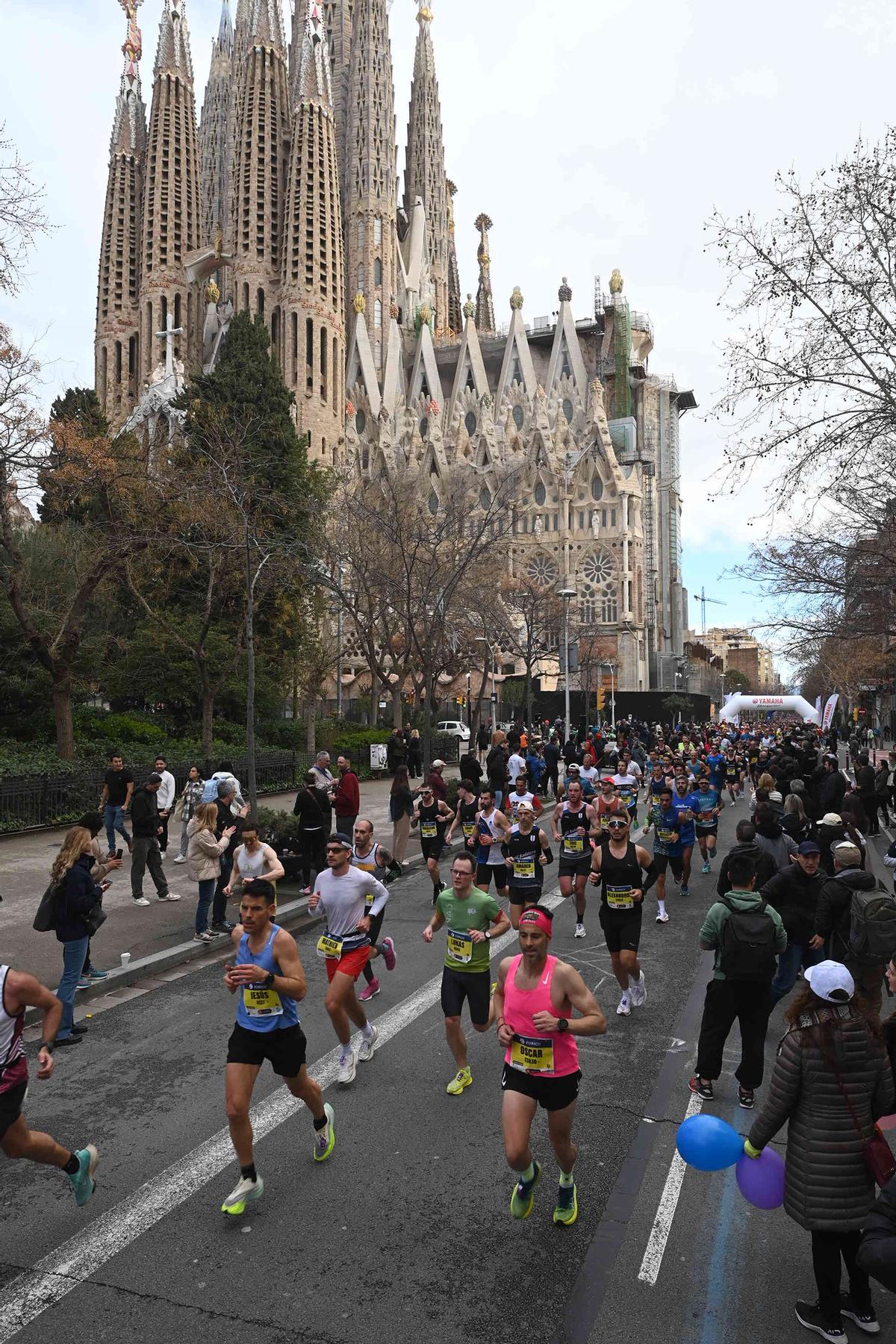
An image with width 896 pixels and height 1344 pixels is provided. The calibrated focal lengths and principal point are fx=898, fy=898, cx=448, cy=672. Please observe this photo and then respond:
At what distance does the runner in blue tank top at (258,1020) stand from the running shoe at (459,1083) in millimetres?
1309

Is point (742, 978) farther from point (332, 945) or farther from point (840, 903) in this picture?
point (332, 945)

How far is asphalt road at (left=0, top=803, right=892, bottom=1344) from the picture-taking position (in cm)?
361

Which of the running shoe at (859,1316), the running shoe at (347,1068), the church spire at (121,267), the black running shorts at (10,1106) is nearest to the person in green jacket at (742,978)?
the running shoe at (859,1316)

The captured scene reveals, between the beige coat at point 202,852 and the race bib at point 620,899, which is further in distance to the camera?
the beige coat at point 202,852

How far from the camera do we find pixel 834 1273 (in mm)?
3438

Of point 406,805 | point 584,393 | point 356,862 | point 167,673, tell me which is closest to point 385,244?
point 584,393

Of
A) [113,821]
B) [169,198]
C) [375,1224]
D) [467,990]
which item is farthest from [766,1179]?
[169,198]

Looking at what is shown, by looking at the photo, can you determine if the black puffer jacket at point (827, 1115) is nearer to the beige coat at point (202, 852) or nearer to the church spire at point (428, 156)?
the beige coat at point (202, 852)

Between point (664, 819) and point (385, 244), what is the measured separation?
77.8 metres

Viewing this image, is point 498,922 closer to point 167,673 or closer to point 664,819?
point 664,819

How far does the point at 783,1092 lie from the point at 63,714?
18.6 m

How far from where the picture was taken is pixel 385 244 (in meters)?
77.6

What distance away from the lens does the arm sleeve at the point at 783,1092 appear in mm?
3441

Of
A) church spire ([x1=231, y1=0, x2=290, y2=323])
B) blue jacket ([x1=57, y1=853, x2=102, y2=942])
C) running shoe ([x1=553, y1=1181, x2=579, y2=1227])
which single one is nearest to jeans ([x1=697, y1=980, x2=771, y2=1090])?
running shoe ([x1=553, y1=1181, x2=579, y2=1227])
